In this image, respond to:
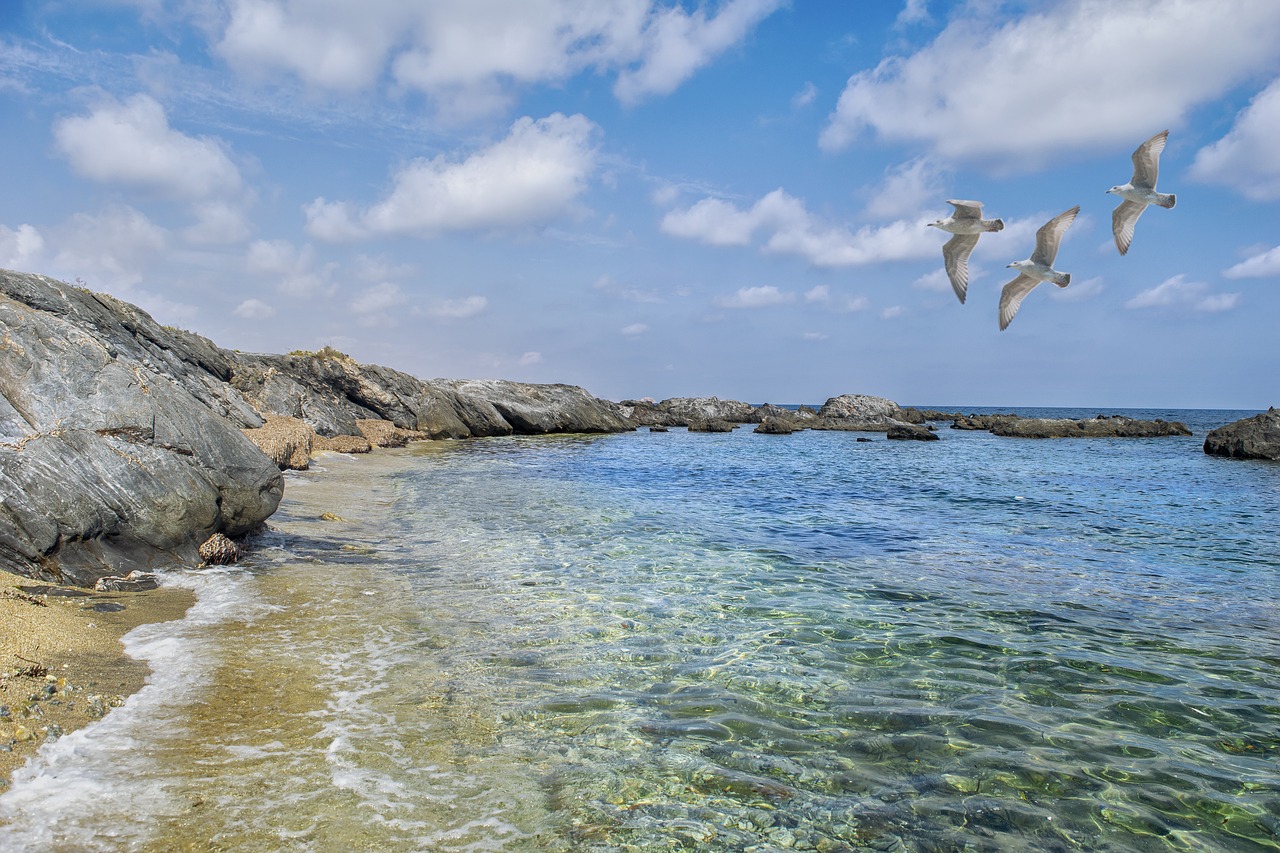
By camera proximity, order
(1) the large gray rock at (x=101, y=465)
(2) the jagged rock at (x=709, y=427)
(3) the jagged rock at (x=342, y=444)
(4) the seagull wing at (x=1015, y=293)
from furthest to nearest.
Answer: (2) the jagged rock at (x=709, y=427), (3) the jagged rock at (x=342, y=444), (4) the seagull wing at (x=1015, y=293), (1) the large gray rock at (x=101, y=465)

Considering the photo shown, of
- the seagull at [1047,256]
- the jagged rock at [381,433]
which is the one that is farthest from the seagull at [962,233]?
the jagged rock at [381,433]

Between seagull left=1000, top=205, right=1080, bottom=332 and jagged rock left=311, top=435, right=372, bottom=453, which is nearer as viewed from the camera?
seagull left=1000, top=205, right=1080, bottom=332

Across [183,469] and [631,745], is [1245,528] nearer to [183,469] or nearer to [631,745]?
[631,745]

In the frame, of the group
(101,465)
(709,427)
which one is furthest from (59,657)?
(709,427)

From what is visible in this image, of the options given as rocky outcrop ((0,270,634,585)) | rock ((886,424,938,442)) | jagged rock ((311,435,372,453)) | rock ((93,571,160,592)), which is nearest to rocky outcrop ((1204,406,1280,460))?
rock ((886,424,938,442))

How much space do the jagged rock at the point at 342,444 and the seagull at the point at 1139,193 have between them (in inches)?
891

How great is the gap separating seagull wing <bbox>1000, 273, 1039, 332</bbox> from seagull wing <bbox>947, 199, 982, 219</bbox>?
5.45ft

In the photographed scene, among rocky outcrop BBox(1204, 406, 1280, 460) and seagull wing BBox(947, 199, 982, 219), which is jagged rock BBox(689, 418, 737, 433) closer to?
rocky outcrop BBox(1204, 406, 1280, 460)

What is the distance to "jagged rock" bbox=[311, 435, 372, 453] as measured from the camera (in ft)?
82.3

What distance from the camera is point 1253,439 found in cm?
2898

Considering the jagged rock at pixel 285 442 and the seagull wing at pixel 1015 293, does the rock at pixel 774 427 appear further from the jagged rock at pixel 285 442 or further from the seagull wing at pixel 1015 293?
the seagull wing at pixel 1015 293

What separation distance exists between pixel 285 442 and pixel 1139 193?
1843 cm

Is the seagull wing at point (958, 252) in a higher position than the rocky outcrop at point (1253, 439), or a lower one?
higher

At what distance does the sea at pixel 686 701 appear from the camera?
3633mm
